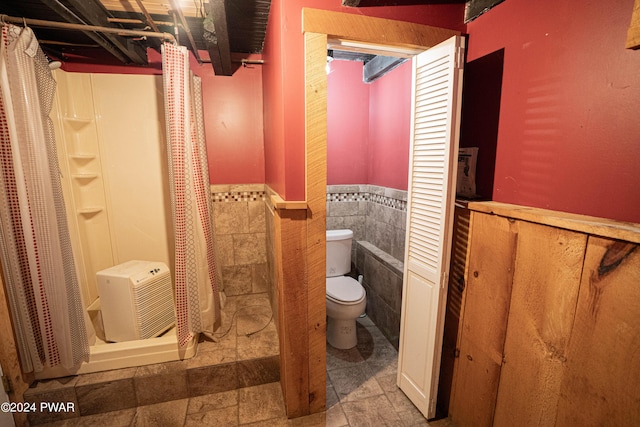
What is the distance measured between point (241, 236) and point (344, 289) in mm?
1046

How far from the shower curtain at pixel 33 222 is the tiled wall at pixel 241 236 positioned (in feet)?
3.41

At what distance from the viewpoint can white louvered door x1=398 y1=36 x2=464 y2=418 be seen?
1291 millimetres

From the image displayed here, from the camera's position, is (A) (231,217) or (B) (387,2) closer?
(B) (387,2)

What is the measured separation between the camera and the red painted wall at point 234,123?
92.4 inches

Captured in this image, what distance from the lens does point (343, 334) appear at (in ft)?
7.29

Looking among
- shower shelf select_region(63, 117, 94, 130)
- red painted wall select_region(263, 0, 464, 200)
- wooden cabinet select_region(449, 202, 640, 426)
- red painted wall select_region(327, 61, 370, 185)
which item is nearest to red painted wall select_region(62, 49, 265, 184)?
shower shelf select_region(63, 117, 94, 130)

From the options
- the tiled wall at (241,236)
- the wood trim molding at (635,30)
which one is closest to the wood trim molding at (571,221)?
the wood trim molding at (635,30)

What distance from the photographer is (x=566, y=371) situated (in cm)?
94

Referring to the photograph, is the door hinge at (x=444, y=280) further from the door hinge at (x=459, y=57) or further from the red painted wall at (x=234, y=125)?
the red painted wall at (x=234, y=125)

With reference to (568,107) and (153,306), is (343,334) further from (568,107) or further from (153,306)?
(568,107)

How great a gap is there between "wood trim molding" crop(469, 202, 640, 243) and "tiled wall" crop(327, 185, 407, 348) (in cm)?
106

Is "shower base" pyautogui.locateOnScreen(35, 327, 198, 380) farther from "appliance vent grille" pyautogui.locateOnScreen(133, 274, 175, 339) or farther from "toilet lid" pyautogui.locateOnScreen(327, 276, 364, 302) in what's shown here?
"toilet lid" pyautogui.locateOnScreen(327, 276, 364, 302)

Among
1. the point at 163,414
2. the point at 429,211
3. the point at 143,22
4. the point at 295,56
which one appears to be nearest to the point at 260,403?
the point at 163,414

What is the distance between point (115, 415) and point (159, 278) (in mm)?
804
